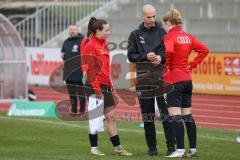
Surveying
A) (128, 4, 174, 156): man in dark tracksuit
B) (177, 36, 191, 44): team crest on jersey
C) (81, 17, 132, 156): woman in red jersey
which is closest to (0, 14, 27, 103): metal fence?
(81, 17, 132, 156): woman in red jersey

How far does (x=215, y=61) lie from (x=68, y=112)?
940cm

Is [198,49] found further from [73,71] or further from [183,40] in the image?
[73,71]

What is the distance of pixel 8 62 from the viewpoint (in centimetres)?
2348

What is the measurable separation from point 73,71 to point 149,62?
7.49 metres

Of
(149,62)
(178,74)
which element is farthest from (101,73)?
(178,74)

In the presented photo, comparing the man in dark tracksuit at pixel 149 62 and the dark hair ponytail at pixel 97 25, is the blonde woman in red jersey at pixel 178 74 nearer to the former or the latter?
the man in dark tracksuit at pixel 149 62

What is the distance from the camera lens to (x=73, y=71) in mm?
19297

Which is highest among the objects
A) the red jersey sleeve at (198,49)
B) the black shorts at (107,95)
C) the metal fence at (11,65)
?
the red jersey sleeve at (198,49)

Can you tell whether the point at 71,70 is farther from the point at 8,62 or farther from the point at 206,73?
the point at 206,73

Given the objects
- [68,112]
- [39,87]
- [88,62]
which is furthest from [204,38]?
[88,62]

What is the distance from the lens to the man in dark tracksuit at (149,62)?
11898 mm

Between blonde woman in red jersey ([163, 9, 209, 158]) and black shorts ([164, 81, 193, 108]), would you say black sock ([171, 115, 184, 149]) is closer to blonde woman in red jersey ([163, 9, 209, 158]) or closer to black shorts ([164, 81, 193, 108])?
blonde woman in red jersey ([163, 9, 209, 158])

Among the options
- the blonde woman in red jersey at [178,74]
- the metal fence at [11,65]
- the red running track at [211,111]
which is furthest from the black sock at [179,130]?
the metal fence at [11,65]

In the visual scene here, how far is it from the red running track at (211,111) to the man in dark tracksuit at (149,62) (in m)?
4.40
